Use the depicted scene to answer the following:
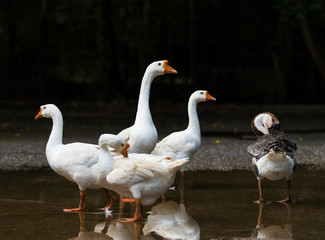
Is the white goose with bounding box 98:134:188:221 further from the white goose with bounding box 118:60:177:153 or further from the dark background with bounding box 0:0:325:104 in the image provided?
the dark background with bounding box 0:0:325:104

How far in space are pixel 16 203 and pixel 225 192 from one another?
10.8ft

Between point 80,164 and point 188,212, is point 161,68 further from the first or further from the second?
point 188,212

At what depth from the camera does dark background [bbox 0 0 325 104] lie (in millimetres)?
34562

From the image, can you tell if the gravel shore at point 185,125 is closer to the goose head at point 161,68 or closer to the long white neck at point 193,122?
the long white neck at point 193,122

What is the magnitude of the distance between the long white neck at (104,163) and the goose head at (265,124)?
3143 millimetres

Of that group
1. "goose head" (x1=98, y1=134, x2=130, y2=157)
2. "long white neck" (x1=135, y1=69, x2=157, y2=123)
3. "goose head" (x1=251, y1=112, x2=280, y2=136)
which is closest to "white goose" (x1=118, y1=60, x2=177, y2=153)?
"long white neck" (x1=135, y1=69, x2=157, y2=123)

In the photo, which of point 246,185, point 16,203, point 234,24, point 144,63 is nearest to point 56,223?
point 16,203

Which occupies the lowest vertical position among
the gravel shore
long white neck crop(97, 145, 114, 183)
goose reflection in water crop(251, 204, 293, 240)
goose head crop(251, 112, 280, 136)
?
the gravel shore

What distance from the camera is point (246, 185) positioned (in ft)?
34.4

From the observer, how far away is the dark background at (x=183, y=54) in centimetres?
3456

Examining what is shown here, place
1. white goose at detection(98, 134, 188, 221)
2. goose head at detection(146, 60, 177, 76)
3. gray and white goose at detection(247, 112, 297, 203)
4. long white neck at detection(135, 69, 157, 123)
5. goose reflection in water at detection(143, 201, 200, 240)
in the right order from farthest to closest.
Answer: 1. goose head at detection(146, 60, 177, 76)
2. long white neck at detection(135, 69, 157, 123)
3. gray and white goose at detection(247, 112, 297, 203)
4. white goose at detection(98, 134, 188, 221)
5. goose reflection in water at detection(143, 201, 200, 240)

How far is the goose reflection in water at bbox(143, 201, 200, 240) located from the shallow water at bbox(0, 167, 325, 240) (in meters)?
0.01

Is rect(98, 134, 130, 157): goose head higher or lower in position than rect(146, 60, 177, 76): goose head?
lower

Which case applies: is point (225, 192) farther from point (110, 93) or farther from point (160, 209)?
point (110, 93)
